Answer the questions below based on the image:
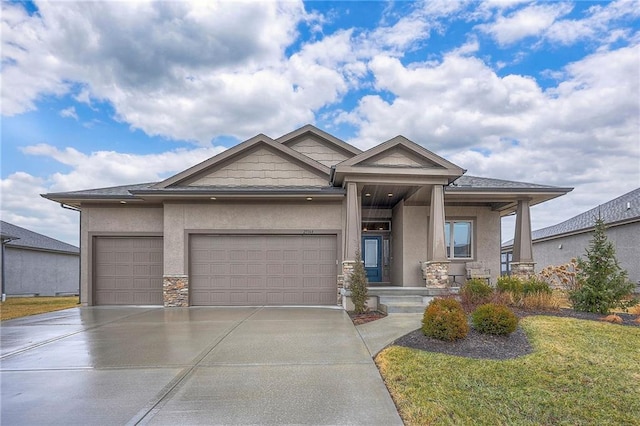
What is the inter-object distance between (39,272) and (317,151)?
742 inches

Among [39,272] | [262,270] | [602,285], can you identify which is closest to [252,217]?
[262,270]

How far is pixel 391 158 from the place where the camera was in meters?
11.4

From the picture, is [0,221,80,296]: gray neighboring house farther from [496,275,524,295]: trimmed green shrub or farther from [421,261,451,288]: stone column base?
[496,275,524,295]: trimmed green shrub

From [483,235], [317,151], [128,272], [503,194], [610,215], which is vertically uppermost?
[317,151]

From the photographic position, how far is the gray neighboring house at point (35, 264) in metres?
19.6

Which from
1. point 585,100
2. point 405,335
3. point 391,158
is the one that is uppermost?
point 585,100

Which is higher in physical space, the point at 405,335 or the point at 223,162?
the point at 223,162

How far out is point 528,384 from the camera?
465 centimetres

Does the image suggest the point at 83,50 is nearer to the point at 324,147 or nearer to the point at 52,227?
the point at 324,147

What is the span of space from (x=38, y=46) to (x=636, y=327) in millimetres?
16996

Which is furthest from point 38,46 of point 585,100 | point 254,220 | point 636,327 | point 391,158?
point 585,100

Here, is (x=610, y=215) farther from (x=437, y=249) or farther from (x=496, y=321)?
(x=496, y=321)

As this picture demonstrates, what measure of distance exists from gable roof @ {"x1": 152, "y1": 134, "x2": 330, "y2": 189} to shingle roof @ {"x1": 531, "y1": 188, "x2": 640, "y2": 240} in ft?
34.9

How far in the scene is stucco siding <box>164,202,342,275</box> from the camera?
12406 millimetres
